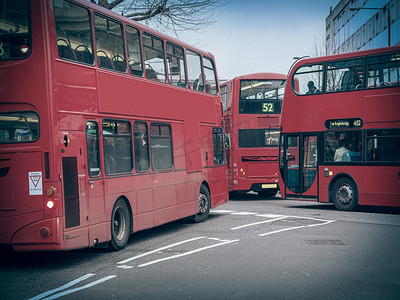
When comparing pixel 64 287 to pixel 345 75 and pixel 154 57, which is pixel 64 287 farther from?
pixel 345 75

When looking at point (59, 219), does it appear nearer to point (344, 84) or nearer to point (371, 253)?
point (371, 253)

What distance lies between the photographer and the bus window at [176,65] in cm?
1327

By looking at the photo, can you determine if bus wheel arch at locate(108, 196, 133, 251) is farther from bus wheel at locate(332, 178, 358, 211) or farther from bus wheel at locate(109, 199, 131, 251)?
bus wheel at locate(332, 178, 358, 211)

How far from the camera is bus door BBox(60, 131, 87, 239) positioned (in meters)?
8.87

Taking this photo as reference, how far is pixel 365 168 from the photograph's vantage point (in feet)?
55.3

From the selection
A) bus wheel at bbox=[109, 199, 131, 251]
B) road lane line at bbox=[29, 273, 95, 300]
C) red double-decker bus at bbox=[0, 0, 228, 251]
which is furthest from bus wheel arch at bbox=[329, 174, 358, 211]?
road lane line at bbox=[29, 273, 95, 300]

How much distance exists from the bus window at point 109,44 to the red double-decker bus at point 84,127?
0.03m

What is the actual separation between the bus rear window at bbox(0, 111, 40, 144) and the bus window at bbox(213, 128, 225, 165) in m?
7.97

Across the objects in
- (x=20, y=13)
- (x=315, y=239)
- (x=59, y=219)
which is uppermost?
(x=20, y=13)

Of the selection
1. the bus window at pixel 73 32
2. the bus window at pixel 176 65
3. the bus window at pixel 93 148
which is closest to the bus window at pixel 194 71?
the bus window at pixel 176 65

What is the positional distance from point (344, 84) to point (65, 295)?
12.4m

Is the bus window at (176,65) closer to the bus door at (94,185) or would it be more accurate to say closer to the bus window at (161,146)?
the bus window at (161,146)

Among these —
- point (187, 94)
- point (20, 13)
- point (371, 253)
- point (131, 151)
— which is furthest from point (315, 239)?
point (20, 13)

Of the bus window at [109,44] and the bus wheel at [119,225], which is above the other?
the bus window at [109,44]
